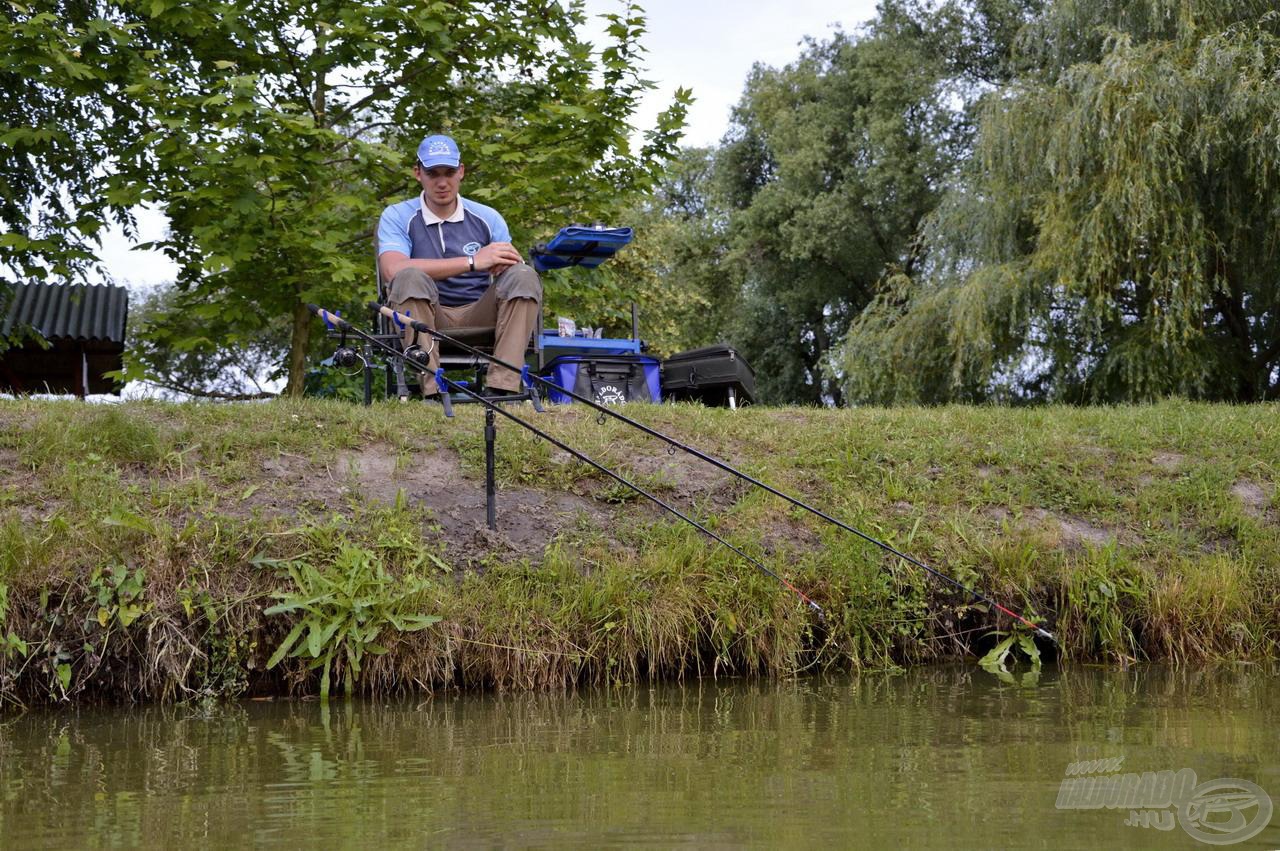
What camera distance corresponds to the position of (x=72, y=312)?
762 inches

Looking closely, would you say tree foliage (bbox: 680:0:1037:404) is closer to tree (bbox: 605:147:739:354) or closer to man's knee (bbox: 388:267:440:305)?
tree (bbox: 605:147:739:354)

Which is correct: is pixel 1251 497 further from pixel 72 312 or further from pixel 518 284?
pixel 72 312

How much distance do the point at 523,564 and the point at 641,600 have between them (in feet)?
1.85

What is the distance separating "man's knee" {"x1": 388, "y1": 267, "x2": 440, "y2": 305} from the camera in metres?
6.35

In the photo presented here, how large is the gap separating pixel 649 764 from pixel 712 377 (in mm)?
7872

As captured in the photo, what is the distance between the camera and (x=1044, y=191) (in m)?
14.5

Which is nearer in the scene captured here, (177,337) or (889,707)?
(889,707)

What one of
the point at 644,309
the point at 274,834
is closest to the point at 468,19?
the point at 274,834

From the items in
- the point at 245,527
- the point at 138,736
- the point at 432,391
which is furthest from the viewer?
the point at 432,391

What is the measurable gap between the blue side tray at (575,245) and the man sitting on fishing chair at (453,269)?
189cm

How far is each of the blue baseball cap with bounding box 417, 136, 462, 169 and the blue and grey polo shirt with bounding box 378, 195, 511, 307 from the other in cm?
25

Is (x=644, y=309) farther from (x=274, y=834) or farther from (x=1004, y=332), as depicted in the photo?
(x=274, y=834)

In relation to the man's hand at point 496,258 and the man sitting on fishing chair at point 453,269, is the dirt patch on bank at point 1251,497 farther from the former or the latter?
the man's hand at point 496,258

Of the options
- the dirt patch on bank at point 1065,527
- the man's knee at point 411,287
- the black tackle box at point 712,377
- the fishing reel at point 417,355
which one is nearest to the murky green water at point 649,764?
the dirt patch on bank at point 1065,527
